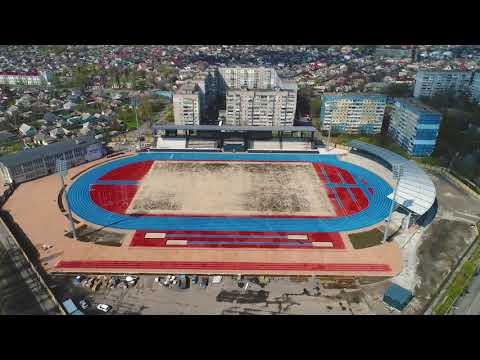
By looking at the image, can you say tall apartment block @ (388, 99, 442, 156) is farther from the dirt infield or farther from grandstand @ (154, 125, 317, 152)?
the dirt infield

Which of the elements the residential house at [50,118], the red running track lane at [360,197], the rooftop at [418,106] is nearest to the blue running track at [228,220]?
the red running track lane at [360,197]

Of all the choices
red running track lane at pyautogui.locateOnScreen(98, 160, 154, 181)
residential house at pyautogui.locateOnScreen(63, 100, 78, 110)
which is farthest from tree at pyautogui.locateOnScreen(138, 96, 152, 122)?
red running track lane at pyautogui.locateOnScreen(98, 160, 154, 181)

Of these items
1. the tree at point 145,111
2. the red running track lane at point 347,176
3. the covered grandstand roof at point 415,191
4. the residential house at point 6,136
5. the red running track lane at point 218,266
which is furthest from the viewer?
the tree at point 145,111

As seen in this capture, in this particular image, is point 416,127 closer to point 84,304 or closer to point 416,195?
point 416,195

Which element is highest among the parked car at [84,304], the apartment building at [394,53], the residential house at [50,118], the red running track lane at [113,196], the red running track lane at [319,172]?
the apartment building at [394,53]

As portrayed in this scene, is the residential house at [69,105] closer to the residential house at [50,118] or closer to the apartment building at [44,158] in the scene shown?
the residential house at [50,118]

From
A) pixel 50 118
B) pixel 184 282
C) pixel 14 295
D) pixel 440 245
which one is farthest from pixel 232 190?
pixel 50 118

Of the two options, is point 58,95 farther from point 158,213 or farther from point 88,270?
point 88,270
